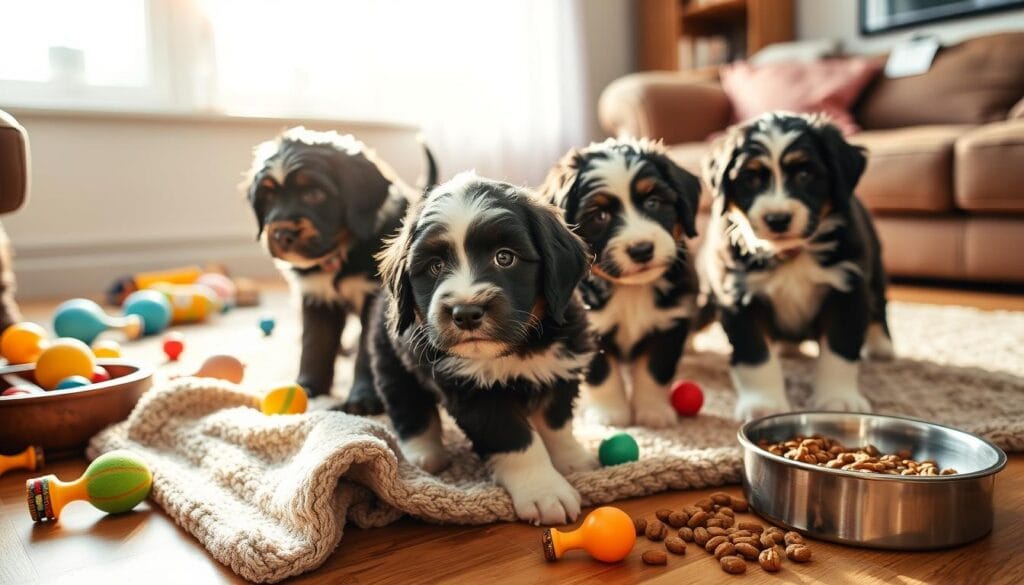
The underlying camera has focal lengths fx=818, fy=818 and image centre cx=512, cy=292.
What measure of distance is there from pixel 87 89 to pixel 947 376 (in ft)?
16.3

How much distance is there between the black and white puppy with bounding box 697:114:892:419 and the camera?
Result: 6.66 feet

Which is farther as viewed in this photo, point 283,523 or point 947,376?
point 947,376

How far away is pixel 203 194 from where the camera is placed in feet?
17.8

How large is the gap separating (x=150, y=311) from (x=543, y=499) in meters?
2.60

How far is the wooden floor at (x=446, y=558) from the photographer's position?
128 centimetres

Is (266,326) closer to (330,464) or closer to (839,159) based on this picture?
(330,464)

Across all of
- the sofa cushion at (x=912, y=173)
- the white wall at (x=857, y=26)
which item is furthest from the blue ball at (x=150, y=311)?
the white wall at (x=857, y=26)

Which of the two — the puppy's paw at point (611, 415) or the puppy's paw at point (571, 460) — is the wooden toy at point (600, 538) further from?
the puppy's paw at point (611, 415)

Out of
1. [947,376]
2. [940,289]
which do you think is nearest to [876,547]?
[947,376]

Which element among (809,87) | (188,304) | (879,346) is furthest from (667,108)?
(188,304)

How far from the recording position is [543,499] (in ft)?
4.93

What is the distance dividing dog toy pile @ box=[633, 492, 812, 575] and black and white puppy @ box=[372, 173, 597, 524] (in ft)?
0.56

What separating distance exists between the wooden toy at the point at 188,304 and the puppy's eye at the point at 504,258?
9.22 ft

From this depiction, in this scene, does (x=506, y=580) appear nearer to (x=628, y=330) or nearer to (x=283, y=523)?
(x=283, y=523)
